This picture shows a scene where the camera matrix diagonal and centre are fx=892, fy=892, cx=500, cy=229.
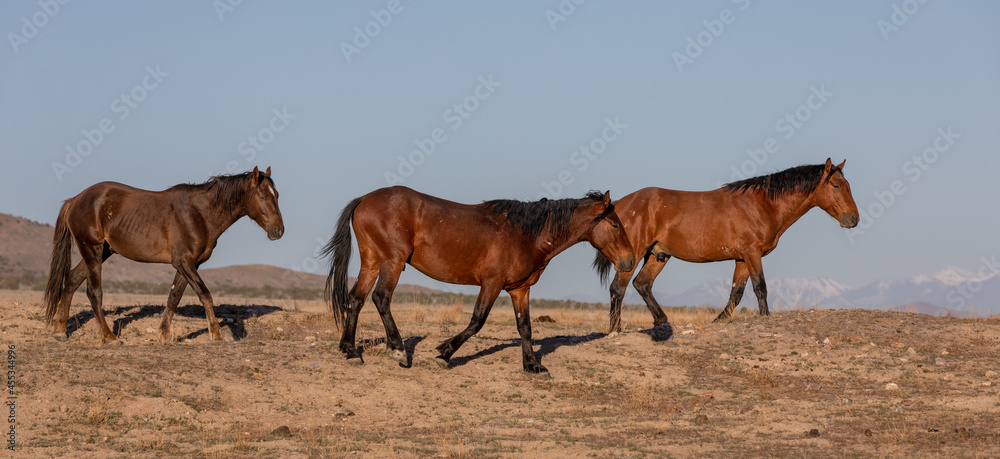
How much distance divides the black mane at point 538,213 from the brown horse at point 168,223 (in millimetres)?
3305

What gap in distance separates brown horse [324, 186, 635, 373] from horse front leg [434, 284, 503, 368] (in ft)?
0.04

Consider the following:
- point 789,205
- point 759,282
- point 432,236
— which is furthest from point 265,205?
point 789,205

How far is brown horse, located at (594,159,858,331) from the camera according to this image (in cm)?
1543

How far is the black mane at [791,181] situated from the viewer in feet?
50.8

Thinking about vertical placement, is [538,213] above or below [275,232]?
above

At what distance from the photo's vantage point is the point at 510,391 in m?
10.8

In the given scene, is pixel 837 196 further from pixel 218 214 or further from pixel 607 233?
pixel 218 214

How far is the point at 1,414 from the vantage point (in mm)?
8523

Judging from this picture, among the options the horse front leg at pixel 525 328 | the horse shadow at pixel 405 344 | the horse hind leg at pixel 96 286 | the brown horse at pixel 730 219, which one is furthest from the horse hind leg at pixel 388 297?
the brown horse at pixel 730 219

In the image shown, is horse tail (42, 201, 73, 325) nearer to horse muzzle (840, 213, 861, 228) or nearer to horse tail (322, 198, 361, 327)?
horse tail (322, 198, 361, 327)

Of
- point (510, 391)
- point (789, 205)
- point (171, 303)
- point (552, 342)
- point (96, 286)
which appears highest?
point (789, 205)

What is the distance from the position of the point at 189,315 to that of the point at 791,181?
34.8 ft

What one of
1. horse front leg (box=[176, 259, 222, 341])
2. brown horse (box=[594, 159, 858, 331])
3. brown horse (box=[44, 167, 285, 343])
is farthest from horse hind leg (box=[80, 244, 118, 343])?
brown horse (box=[594, 159, 858, 331])

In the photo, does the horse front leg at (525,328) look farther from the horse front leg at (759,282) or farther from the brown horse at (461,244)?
the horse front leg at (759,282)
